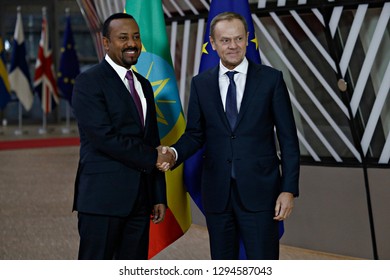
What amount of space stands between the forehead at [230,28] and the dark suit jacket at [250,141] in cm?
22

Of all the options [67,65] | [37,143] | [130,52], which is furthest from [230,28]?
[67,65]

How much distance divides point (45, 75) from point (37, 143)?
2.22 m

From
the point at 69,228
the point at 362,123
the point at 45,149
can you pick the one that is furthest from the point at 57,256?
the point at 45,149

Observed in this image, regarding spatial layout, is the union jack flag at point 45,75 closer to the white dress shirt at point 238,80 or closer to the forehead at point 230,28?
the white dress shirt at point 238,80

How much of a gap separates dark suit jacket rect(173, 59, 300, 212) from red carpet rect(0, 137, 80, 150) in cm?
1327

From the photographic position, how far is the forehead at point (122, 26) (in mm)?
3098

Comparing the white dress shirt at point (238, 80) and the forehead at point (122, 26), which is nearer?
the forehead at point (122, 26)

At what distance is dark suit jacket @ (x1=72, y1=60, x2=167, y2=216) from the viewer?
306cm

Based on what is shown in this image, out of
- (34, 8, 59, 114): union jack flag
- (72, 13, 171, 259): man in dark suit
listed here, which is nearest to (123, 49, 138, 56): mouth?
(72, 13, 171, 259): man in dark suit

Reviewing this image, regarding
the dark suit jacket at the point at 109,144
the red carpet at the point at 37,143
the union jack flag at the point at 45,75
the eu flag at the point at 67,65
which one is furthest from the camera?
the union jack flag at the point at 45,75

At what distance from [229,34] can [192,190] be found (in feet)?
4.34

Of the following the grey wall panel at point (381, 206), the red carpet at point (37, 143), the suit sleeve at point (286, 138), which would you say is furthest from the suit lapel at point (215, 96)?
the red carpet at point (37, 143)

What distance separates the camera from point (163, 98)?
4312mm

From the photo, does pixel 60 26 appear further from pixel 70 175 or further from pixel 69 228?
pixel 69 228
